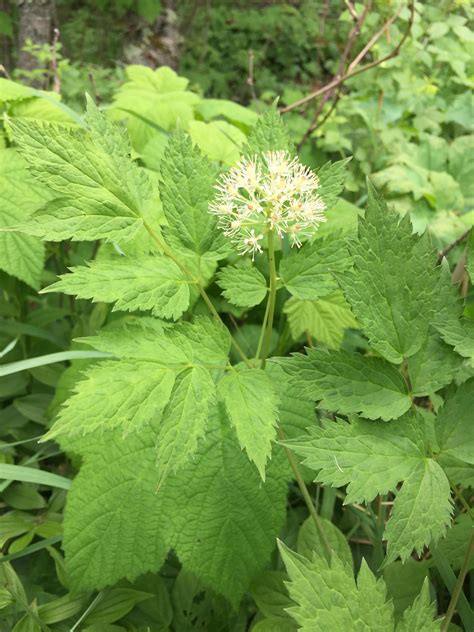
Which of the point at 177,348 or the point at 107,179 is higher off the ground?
the point at 107,179

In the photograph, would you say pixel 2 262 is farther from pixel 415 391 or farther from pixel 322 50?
pixel 322 50

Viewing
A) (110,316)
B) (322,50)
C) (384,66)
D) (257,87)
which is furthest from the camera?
(322,50)

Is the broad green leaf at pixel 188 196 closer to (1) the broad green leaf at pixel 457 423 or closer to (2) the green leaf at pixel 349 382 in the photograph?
(2) the green leaf at pixel 349 382

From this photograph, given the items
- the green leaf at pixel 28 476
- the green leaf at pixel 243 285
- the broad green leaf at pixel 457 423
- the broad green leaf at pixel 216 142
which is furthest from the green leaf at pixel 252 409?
the broad green leaf at pixel 216 142

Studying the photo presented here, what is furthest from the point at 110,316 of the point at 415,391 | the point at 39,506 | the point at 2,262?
the point at 415,391

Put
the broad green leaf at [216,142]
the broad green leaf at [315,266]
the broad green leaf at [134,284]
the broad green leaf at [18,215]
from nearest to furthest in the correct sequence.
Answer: the broad green leaf at [134,284], the broad green leaf at [315,266], the broad green leaf at [18,215], the broad green leaf at [216,142]

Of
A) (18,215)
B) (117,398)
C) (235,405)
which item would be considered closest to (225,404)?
(235,405)
